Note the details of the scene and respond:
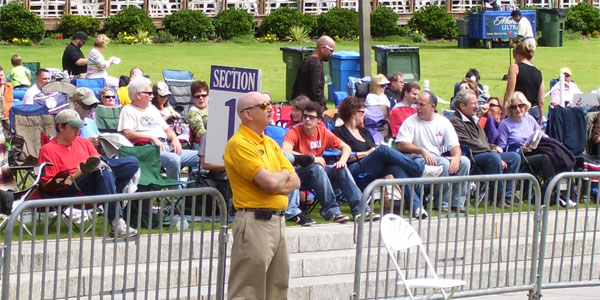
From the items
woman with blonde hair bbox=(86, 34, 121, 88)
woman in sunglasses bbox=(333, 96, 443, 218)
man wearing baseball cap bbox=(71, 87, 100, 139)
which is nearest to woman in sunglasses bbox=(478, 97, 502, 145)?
woman in sunglasses bbox=(333, 96, 443, 218)

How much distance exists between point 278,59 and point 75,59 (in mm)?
12798

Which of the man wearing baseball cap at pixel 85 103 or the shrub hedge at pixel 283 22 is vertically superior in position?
the shrub hedge at pixel 283 22

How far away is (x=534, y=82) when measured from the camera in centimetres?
1512

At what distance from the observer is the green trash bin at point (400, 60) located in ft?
75.6

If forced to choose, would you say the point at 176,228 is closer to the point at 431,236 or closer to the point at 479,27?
the point at 431,236

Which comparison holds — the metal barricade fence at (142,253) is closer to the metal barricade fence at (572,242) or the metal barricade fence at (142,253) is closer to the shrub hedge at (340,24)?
the metal barricade fence at (572,242)

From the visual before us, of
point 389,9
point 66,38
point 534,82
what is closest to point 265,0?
point 389,9

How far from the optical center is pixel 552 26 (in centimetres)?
3894

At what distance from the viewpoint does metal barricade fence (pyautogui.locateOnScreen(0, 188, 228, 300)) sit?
840 centimetres

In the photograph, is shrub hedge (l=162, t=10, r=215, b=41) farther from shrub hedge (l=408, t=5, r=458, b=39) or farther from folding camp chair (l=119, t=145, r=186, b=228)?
folding camp chair (l=119, t=145, r=186, b=228)

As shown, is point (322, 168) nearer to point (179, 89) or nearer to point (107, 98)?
point (107, 98)

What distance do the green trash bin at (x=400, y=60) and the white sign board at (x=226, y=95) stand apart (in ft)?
45.7

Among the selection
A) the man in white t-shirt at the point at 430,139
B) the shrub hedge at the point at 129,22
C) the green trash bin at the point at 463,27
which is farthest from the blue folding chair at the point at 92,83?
the green trash bin at the point at 463,27

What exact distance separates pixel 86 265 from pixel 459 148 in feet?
16.3
